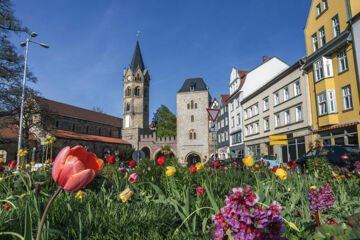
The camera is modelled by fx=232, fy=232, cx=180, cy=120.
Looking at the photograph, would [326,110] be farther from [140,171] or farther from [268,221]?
[268,221]

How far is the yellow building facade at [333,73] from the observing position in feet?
50.6

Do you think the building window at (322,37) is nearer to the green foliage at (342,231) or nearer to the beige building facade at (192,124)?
the green foliage at (342,231)

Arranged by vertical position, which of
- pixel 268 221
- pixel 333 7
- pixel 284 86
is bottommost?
pixel 268 221

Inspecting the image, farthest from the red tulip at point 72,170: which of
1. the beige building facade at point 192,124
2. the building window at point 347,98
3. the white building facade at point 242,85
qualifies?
the beige building facade at point 192,124

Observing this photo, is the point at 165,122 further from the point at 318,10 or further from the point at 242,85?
the point at 318,10

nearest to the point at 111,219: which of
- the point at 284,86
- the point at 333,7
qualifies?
the point at 333,7

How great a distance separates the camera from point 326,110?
17328mm

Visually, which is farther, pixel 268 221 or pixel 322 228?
pixel 322 228

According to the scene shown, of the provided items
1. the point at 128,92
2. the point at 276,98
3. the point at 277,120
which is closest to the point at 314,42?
the point at 276,98

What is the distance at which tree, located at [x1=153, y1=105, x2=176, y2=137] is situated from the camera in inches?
2350

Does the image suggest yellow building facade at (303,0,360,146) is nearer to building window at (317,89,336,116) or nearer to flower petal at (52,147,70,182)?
building window at (317,89,336,116)

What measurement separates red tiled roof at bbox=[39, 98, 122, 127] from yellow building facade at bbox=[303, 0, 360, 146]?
41.0 meters

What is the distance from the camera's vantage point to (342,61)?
Result: 1642 cm

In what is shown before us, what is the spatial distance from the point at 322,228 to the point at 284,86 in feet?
79.8
